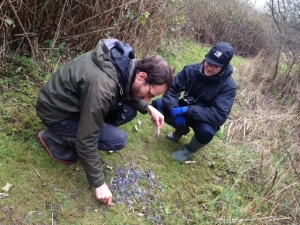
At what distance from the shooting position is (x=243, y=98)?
5.68 metres

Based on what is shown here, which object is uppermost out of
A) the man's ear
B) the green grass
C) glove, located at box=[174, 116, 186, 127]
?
the man's ear

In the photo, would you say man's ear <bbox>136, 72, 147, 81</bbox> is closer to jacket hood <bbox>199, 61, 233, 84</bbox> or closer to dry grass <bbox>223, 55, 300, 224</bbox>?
jacket hood <bbox>199, 61, 233, 84</bbox>

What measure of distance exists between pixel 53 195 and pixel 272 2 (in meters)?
6.87

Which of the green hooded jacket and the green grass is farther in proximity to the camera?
the green grass

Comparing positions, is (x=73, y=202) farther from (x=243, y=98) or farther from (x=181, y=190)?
(x=243, y=98)

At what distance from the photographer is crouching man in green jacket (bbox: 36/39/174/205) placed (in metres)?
1.85

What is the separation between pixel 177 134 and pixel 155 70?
5.36ft

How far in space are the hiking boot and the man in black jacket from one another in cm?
117

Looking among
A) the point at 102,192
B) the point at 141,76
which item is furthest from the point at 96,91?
A: the point at 102,192

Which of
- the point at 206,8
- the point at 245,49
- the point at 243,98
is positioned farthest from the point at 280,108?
the point at 245,49

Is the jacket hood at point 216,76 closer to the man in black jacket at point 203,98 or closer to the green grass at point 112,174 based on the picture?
the man in black jacket at point 203,98

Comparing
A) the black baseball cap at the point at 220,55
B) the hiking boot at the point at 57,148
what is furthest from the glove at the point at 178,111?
the hiking boot at the point at 57,148

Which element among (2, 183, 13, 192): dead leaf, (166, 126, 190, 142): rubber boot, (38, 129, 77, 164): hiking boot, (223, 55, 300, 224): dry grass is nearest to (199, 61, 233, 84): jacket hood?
(166, 126, 190, 142): rubber boot

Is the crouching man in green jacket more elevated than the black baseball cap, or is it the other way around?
the black baseball cap
